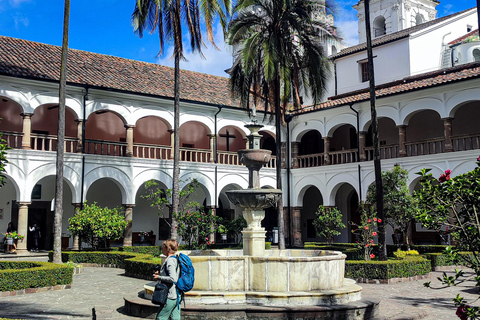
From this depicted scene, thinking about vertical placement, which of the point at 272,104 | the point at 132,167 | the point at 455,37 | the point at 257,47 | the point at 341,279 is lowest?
the point at 341,279

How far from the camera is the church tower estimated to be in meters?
34.1

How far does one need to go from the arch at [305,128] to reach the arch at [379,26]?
13559mm

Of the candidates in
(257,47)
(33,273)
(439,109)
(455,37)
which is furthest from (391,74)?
(33,273)

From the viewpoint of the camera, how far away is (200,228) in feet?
56.6

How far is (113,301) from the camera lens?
10.1m

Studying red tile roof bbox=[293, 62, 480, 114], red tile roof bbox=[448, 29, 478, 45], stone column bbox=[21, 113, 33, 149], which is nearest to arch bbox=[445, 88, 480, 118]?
red tile roof bbox=[293, 62, 480, 114]

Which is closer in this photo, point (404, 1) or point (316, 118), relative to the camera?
point (316, 118)

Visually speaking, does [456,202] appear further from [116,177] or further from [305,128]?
[305,128]

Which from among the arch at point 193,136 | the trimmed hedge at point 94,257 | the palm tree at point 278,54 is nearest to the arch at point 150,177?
the arch at point 193,136

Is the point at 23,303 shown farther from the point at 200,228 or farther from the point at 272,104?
the point at 272,104

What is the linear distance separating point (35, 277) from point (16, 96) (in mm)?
10261

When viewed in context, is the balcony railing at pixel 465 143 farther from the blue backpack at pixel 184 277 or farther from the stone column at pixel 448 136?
the blue backpack at pixel 184 277

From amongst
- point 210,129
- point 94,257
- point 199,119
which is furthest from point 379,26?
point 94,257

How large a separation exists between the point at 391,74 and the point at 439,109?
288 inches
